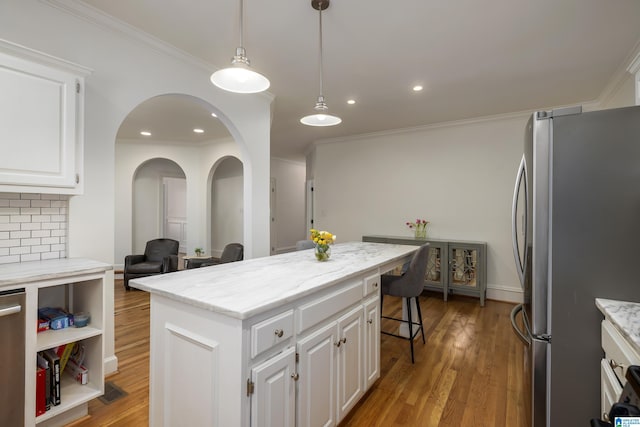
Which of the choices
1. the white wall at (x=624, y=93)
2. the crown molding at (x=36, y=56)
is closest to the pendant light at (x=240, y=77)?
the crown molding at (x=36, y=56)

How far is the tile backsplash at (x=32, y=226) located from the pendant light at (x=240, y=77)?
139cm

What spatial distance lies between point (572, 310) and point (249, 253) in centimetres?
279

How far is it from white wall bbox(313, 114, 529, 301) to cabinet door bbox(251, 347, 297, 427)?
159 inches

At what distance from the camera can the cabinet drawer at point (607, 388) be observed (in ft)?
3.74

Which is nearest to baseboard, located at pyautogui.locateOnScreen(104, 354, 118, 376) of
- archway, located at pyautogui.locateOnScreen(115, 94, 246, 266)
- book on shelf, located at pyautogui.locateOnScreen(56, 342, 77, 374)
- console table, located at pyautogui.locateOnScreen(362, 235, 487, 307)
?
book on shelf, located at pyautogui.locateOnScreen(56, 342, 77, 374)

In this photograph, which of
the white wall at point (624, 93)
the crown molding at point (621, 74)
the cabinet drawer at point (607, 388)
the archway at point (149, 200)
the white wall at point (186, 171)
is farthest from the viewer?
the archway at point (149, 200)

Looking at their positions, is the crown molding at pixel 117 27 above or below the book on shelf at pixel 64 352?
above

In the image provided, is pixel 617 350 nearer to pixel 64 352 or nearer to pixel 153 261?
pixel 64 352

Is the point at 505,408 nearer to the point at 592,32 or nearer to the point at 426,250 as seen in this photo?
the point at 426,250

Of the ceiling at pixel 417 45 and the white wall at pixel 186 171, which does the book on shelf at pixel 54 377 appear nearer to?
the ceiling at pixel 417 45

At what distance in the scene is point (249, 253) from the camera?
11.0 ft

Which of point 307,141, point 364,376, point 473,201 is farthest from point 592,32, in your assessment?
point 307,141

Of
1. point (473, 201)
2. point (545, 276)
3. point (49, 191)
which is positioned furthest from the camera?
point (473, 201)

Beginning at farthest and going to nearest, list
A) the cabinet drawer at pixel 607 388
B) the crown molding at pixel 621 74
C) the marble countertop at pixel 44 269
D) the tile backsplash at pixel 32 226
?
the crown molding at pixel 621 74 → the tile backsplash at pixel 32 226 → the marble countertop at pixel 44 269 → the cabinet drawer at pixel 607 388
